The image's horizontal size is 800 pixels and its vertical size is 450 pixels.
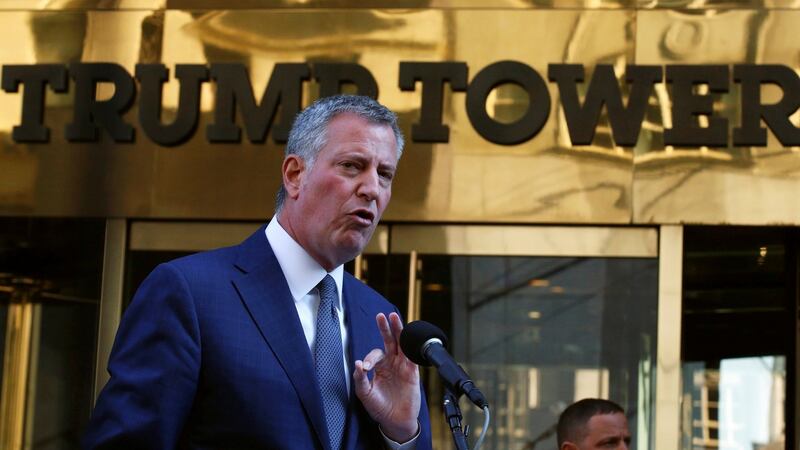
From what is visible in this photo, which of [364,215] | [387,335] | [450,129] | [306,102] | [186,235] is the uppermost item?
[306,102]

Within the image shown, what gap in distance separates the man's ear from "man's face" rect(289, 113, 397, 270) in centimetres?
1

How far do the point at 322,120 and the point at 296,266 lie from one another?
Answer: 37 cm

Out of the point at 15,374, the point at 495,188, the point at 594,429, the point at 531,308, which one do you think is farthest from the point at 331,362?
the point at 15,374

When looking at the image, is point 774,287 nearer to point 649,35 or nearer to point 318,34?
point 649,35

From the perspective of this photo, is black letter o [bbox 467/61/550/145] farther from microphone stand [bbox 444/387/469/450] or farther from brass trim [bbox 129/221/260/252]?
microphone stand [bbox 444/387/469/450]

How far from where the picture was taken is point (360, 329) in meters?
3.38

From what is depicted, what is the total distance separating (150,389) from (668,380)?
217 inches

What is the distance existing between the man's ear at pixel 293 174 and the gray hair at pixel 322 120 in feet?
0.05

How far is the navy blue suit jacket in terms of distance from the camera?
2.91 meters

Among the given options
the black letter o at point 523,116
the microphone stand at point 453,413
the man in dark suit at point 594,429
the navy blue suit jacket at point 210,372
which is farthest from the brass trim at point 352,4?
the microphone stand at point 453,413

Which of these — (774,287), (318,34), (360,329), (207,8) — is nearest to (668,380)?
(774,287)

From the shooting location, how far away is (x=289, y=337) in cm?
313

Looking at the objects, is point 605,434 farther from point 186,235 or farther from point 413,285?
point 186,235

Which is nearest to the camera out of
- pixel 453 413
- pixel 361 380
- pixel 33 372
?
pixel 453 413
